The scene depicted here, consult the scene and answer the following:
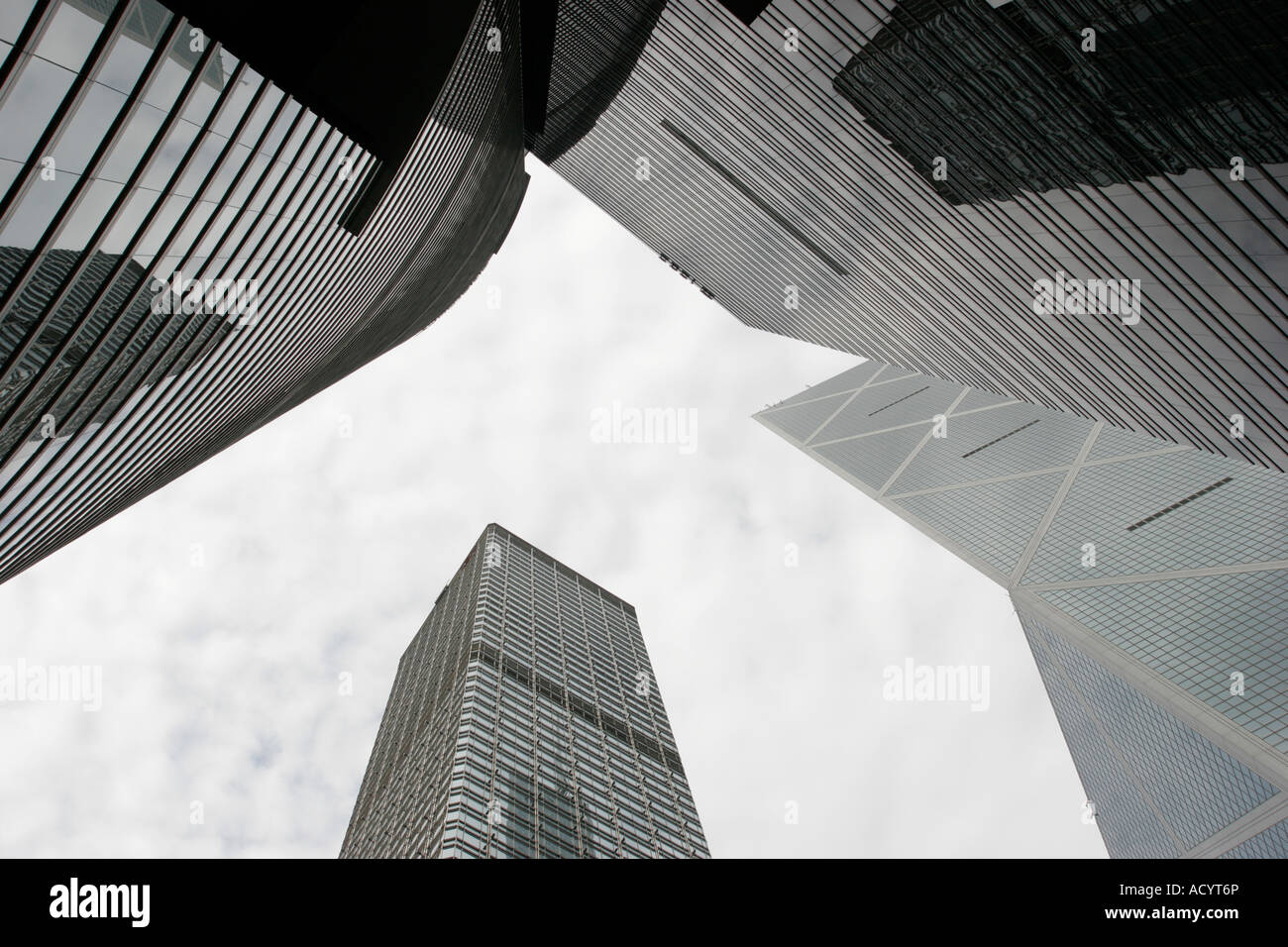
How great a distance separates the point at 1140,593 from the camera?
276 feet

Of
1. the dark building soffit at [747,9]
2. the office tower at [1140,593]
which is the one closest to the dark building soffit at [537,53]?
the dark building soffit at [747,9]

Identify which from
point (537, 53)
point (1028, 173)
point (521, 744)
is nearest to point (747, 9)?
point (1028, 173)

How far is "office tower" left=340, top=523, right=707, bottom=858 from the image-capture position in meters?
53.0

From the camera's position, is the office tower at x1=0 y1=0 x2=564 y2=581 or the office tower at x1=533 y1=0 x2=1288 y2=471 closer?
the office tower at x1=0 y1=0 x2=564 y2=581

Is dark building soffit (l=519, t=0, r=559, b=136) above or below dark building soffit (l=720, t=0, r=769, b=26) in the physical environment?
above

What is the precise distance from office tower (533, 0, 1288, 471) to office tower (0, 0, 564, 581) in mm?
15455

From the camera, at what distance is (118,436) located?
3297cm

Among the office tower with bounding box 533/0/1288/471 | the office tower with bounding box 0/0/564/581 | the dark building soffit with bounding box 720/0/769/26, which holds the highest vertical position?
the dark building soffit with bounding box 720/0/769/26

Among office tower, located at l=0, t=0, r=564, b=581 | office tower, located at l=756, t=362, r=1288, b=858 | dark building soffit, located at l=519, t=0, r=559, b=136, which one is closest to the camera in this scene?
office tower, located at l=0, t=0, r=564, b=581

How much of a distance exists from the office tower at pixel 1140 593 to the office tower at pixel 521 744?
4526cm

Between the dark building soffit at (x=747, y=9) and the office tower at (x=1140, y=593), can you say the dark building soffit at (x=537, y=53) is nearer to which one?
the dark building soffit at (x=747, y=9)

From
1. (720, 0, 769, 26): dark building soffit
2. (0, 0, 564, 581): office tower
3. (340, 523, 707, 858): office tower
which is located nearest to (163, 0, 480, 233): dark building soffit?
(0, 0, 564, 581): office tower

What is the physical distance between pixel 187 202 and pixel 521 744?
49.8m

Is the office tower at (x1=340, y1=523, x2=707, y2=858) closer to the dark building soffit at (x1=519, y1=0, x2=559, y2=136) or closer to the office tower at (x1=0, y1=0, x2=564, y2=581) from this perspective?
the office tower at (x1=0, y1=0, x2=564, y2=581)
